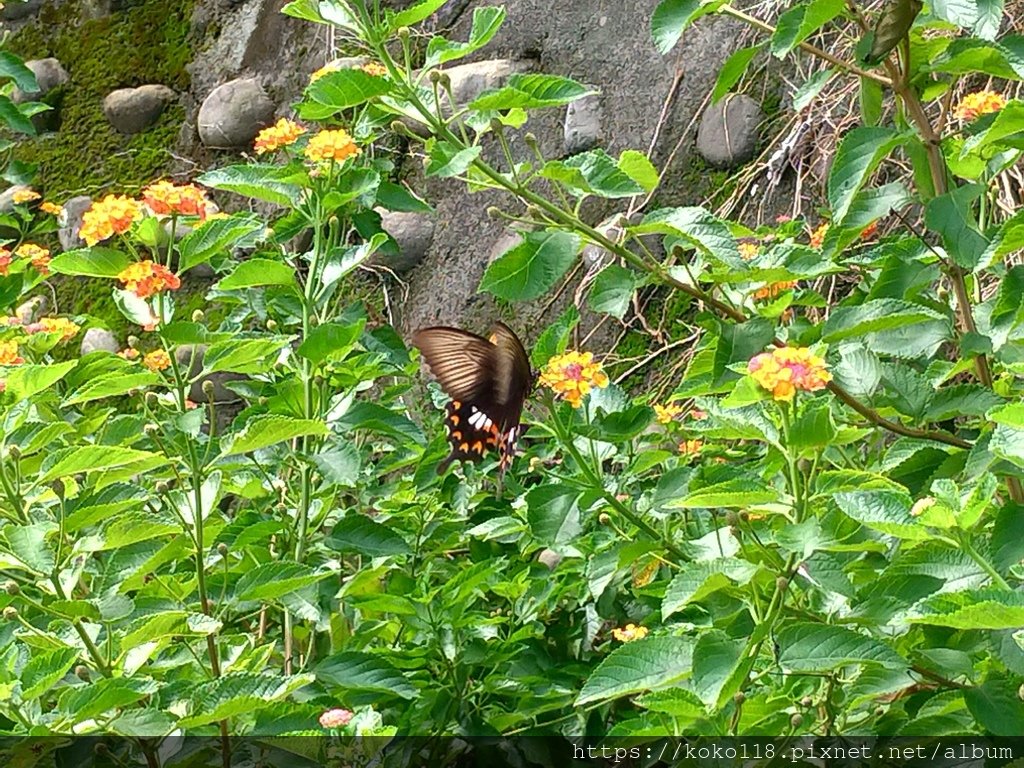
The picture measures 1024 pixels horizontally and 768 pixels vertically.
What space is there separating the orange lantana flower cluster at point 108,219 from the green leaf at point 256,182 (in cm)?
10

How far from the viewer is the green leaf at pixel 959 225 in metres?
1.13


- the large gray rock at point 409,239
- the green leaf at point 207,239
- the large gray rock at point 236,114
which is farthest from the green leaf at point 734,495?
the large gray rock at point 236,114

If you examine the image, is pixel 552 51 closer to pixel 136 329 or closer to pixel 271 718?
pixel 136 329

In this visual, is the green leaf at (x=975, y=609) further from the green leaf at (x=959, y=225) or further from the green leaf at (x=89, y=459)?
the green leaf at (x=89, y=459)

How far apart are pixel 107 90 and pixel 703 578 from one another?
3.22 metres

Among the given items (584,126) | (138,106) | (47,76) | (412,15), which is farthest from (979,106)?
(47,76)

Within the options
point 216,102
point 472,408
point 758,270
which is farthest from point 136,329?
point 758,270

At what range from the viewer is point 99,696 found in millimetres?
945

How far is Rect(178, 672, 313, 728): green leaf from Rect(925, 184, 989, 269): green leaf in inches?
27.5

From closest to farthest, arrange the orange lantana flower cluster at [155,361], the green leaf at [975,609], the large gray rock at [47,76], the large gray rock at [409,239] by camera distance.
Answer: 1. the green leaf at [975,609]
2. the orange lantana flower cluster at [155,361]
3. the large gray rock at [409,239]
4. the large gray rock at [47,76]

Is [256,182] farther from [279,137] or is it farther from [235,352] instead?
[235,352]

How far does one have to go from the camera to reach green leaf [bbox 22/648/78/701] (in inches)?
37.8

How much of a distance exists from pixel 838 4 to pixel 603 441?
498 mm

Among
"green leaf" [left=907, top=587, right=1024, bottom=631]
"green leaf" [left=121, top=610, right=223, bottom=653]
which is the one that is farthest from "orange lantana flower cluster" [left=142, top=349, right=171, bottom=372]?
"green leaf" [left=907, top=587, right=1024, bottom=631]
